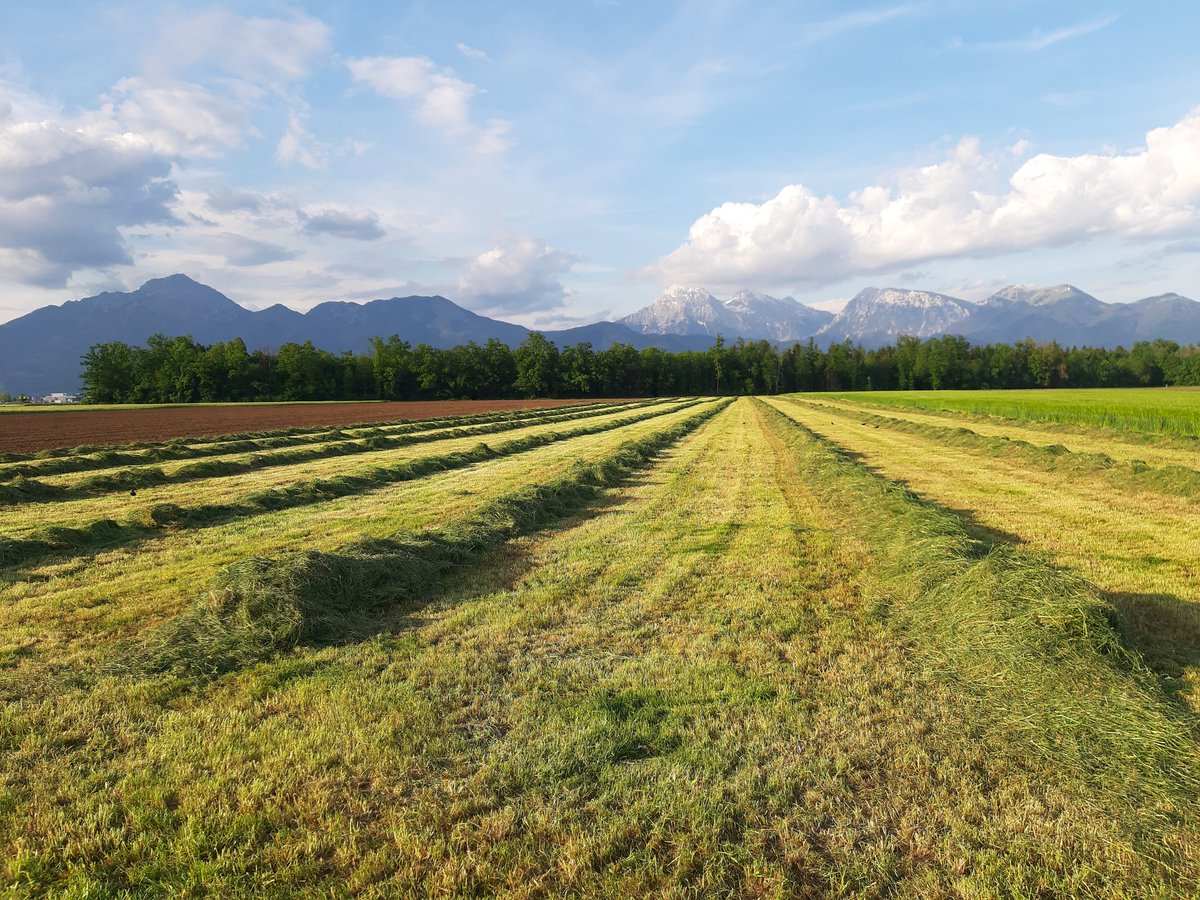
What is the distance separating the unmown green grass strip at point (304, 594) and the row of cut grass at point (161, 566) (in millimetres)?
768

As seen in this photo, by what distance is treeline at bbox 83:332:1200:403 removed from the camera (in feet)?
295

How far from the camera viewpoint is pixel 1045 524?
1084 centimetres

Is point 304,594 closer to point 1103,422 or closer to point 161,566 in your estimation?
point 161,566

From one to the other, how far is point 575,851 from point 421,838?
2.94 ft

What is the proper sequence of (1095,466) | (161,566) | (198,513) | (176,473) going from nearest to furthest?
(161,566) → (198,513) → (1095,466) → (176,473)

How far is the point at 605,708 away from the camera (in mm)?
4691

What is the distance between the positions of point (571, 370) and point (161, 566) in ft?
353

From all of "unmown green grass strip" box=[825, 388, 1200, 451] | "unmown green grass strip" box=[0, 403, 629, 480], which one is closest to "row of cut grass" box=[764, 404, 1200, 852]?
"unmown green grass strip" box=[825, 388, 1200, 451]

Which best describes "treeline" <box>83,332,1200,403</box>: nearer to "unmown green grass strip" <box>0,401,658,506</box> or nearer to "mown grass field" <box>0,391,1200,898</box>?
"unmown green grass strip" <box>0,401,658,506</box>

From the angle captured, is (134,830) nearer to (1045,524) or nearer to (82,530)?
(82,530)

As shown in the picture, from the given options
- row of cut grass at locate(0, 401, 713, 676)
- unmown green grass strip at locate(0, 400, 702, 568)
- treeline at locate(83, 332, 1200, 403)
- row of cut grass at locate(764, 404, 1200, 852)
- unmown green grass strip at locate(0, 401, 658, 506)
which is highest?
treeline at locate(83, 332, 1200, 403)

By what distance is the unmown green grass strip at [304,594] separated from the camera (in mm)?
5855

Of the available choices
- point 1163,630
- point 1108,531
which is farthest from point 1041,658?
point 1108,531

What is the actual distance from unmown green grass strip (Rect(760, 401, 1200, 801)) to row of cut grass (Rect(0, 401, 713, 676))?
806 centimetres
